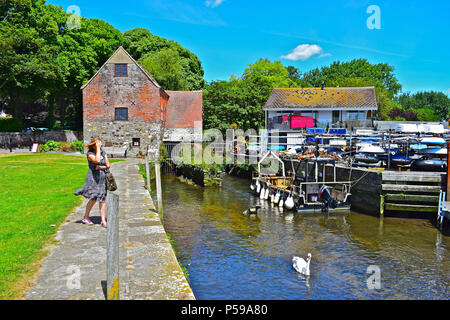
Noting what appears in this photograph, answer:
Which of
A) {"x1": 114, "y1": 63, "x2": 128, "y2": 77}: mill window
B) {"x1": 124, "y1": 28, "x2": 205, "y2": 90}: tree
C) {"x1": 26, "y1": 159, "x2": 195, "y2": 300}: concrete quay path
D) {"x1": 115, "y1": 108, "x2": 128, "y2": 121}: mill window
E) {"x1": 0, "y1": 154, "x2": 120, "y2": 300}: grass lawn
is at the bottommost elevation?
{"x1": 26, "y1": 159, "x2": 195, "y2": 300}: concrete quay path

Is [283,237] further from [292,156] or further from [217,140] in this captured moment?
[217,140]

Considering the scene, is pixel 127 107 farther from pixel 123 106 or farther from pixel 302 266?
pixel 302 266

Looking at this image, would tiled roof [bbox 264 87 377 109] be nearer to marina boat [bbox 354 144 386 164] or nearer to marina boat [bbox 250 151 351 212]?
marina boat [bbox 250 151 351 212]

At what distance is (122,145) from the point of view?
4150cm

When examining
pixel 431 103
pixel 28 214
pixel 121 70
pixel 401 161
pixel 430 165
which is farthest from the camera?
pixel 431 103

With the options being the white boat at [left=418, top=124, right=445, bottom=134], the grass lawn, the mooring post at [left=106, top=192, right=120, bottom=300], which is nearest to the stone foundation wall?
the grass lawn

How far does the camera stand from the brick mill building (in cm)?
4075

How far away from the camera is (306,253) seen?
14.3 metres

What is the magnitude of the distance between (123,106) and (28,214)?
31144 millimetres

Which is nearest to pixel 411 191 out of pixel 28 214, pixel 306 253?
pixel 306 253

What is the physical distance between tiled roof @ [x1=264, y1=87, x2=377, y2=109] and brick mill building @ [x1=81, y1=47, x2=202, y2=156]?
1369 cm
